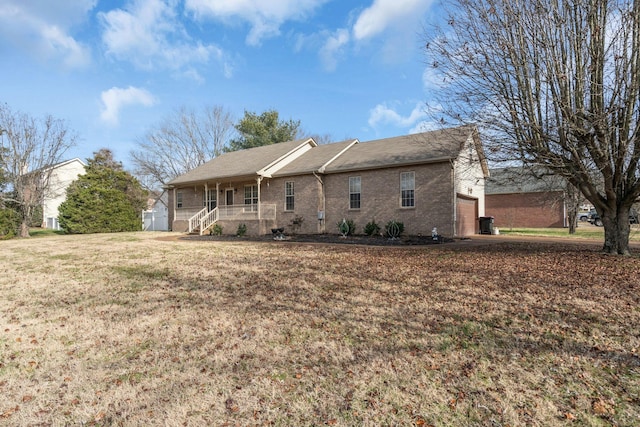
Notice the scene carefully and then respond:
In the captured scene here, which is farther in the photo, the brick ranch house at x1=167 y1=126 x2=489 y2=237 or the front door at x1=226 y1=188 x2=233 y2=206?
the front door at x1=226 y1=188 x2=233 y2=206

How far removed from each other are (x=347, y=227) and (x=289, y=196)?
4449 mm

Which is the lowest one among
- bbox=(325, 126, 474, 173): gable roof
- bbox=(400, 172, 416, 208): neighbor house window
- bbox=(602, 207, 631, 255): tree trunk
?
bbox=(602, 207, 631, 255): tree trunk

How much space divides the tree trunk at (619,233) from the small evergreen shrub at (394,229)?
7787mm

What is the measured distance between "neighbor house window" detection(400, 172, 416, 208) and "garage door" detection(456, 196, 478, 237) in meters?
2.23

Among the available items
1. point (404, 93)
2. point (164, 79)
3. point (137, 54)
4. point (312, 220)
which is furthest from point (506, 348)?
point (164, 79)

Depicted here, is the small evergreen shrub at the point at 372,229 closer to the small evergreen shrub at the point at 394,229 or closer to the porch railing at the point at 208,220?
the small evergreen shrub at the point at 394,229

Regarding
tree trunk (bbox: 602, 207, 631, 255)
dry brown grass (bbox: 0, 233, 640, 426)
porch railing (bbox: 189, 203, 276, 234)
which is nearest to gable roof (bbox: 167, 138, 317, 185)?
porch railing (bbox: 189, 203, 276, 234)

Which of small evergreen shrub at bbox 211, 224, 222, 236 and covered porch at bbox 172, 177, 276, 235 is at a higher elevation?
covered porch at bbox 172, 177, 276, 235

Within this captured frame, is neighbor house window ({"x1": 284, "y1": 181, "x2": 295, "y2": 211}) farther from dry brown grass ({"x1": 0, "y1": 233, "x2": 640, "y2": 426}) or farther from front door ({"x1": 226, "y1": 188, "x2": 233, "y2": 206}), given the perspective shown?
dry brown grass ({"x1": 0, "y1": 233, "x2": 640, "y2": 426})

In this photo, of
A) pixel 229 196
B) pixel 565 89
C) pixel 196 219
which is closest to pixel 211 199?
pixel 229 196

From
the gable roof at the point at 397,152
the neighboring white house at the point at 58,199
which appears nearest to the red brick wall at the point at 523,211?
the gable roof at the point at 397,152

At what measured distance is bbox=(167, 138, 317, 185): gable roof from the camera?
67.4ft

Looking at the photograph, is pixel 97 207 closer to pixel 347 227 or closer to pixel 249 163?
pixel 249 163

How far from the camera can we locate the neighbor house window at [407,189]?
1623 centimetres
